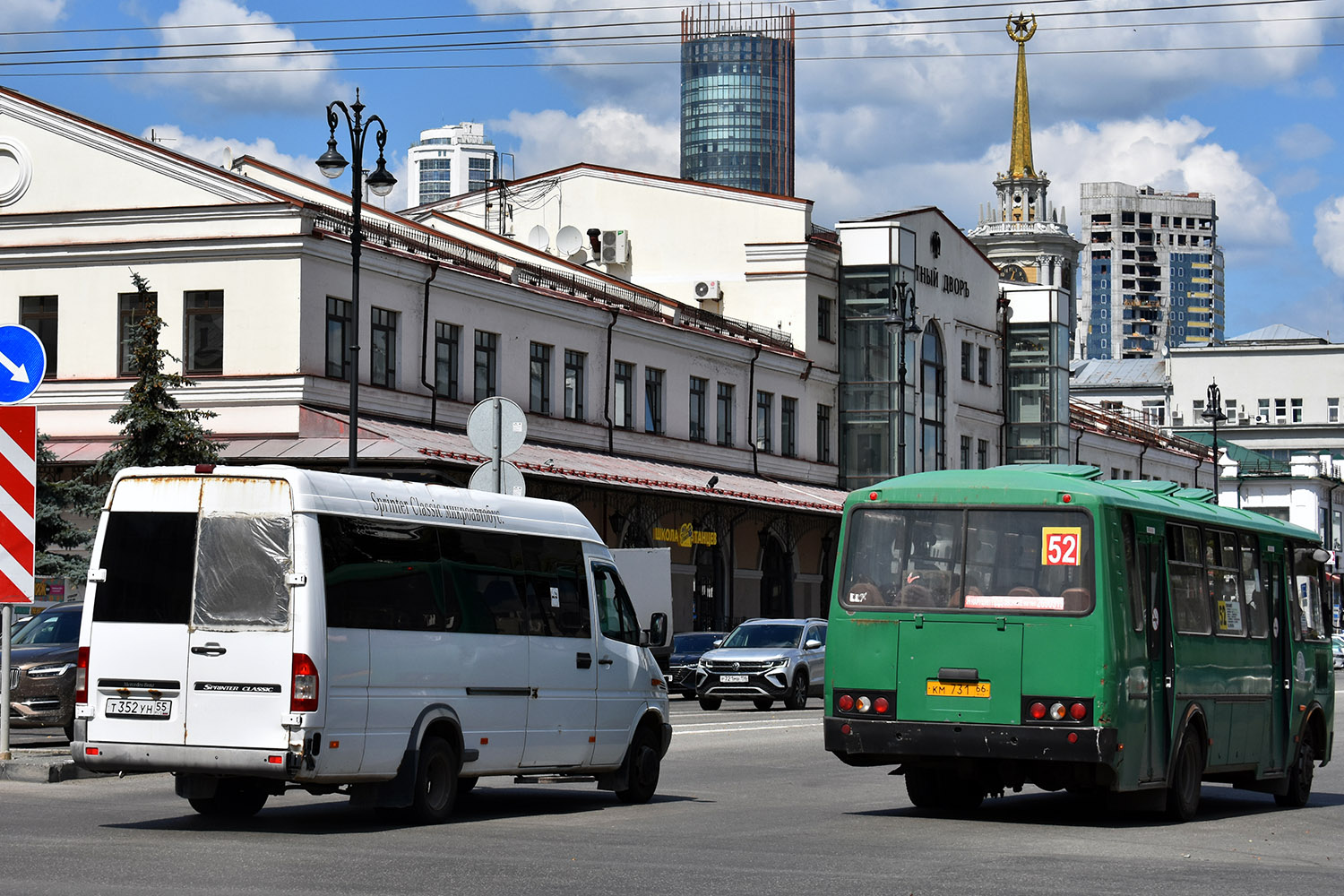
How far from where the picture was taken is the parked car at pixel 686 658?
43438 millimetres

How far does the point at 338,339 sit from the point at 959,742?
29121 mm

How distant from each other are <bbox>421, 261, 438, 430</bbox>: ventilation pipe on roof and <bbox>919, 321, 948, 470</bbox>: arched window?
23939mm

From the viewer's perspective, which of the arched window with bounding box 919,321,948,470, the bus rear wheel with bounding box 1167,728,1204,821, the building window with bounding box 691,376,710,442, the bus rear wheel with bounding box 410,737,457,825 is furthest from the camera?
the arched window with bounding box 919,321,948,470

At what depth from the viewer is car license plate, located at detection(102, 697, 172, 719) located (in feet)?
46.6

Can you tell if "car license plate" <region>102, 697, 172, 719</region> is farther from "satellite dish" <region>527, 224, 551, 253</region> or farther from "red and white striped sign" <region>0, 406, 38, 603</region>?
"satellite dish" <region>527, 224, 551, 253</region>

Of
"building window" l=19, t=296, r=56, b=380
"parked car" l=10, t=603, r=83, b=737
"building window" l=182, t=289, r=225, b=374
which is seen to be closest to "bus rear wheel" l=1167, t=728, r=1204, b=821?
"parked car" l=10, t=603, r=83, b=737

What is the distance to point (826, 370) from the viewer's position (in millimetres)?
63656

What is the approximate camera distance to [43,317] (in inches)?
1726

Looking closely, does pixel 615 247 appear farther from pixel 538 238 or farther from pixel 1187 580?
pixel 1187 580

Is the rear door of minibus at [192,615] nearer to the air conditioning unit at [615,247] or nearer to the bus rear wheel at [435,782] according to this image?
the bus rear wheel at [435,782]

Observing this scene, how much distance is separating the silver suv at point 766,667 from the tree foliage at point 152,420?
10029mm

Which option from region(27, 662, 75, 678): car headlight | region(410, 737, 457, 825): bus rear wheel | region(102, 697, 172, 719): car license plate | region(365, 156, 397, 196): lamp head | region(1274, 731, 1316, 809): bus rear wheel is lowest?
region(1274, 731, 1316, 809): bus rear wheel

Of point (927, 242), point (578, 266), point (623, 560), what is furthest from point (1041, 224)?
point (623, 560)

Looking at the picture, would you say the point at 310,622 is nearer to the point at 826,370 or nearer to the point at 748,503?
the point at 748,503
